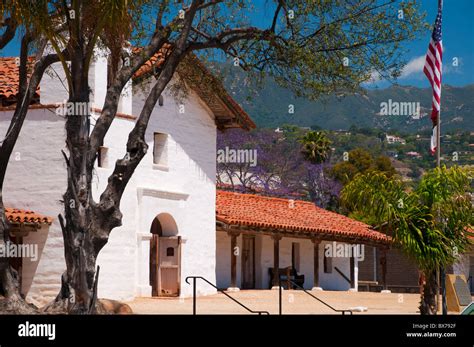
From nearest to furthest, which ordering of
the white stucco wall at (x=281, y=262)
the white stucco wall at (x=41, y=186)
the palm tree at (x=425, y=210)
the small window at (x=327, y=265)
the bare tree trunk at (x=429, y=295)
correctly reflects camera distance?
the bare tree trunk at (x=429, y=295) → the palm tree at (x=425, y=210) → the white stucco wall at (x=41, y=186) → the white stucco wall at (x=281, y=262) → the small window at (x=327, y=265)

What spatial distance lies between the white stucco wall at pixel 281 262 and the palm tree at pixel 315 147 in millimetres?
15702

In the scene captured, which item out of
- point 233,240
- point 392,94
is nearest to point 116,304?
point 233,240

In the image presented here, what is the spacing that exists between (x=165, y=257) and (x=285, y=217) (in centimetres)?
709

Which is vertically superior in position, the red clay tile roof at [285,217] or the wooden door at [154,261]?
the red clay tile roof at [285,217]

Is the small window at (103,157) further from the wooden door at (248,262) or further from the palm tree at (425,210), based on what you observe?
the wooden door at (248,262)

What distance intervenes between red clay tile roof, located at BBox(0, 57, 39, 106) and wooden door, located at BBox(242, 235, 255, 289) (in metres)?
10.8

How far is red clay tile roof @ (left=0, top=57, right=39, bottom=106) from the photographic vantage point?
25484 millimetres

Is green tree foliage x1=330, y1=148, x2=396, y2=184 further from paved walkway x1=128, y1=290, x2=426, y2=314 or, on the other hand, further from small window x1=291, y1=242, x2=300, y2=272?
paved walkway x1=128, y1=290, x2=426, y2=314

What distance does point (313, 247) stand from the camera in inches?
1463

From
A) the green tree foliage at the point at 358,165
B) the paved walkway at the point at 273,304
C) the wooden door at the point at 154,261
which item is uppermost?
the green tree foliage at the point at 358,165

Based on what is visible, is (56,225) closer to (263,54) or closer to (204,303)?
(204,303)

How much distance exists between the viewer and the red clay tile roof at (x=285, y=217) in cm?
3165

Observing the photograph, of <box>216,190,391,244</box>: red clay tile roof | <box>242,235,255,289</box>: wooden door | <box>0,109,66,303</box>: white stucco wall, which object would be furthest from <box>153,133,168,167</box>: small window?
<box>242,235,255,289</box>: wooden door

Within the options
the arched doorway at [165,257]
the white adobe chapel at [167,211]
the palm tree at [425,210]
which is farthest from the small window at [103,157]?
the palm tree at [425,210]
